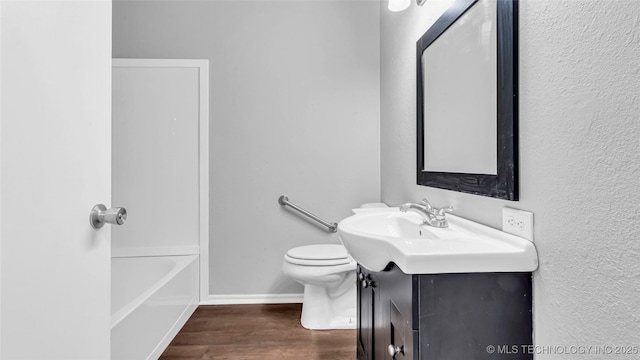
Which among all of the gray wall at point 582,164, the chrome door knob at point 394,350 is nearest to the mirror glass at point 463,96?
the gray wall at point 582,164

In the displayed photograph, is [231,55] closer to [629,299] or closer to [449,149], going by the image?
[449,149]

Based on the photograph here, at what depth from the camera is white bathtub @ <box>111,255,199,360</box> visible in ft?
4.81

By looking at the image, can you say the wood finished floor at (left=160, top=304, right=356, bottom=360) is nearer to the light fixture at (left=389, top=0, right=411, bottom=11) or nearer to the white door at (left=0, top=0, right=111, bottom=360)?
the white door at (left=0, top=0, right=111, bottom=360)

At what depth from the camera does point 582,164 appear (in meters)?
0.66

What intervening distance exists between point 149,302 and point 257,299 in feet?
3.09

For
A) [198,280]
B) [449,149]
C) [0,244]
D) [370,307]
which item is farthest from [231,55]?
[0,244]

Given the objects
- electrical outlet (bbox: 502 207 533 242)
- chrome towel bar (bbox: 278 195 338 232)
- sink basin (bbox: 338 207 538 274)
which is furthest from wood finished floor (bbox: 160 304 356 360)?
electrical outlet (bbox: 502 207 533 242)

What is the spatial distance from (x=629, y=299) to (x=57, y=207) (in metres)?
1.03

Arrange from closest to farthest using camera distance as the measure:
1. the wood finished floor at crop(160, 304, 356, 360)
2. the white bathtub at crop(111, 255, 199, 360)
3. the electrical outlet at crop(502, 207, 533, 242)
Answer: the electrical outlet at crop(502, 207, 533, 242)
the white bathtub at crop(111, 255, 199, 360)
the wood finished floor at crop(160, 304, 356, 360)

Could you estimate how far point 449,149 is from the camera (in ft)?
4.25

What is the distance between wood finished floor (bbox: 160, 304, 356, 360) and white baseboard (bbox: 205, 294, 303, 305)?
0.13 m

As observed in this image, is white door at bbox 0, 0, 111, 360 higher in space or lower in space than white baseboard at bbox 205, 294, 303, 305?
higher


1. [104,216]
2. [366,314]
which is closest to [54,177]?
[104,216]

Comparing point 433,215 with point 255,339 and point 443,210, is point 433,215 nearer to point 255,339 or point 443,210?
point 443,210
